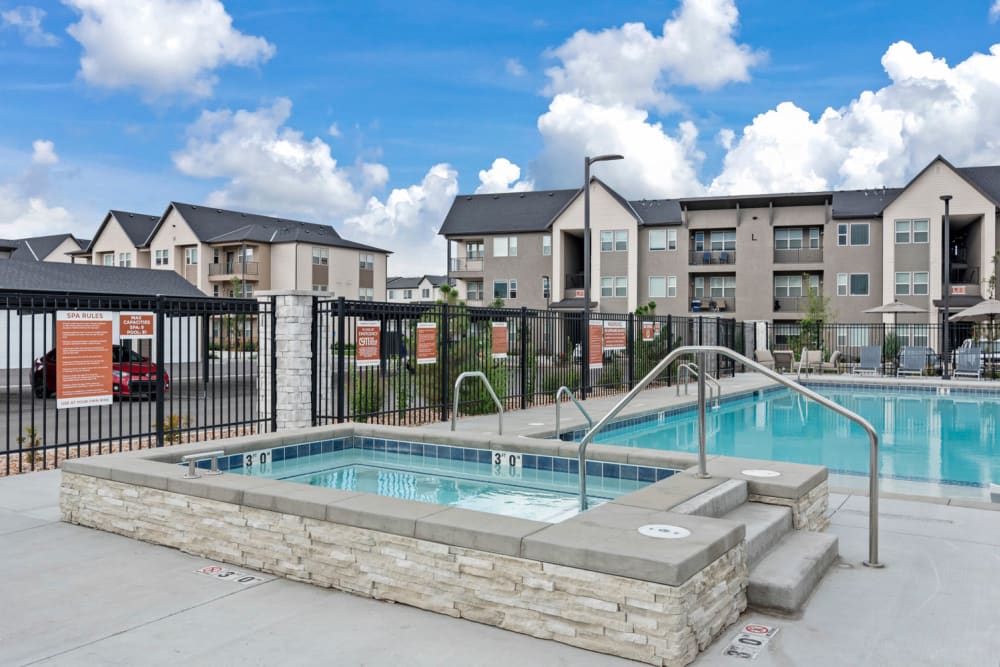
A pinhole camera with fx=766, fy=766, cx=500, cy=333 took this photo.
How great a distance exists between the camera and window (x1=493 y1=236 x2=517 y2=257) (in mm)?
50094

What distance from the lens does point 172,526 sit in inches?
236

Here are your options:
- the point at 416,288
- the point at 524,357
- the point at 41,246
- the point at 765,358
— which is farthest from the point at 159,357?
the point at 416,288

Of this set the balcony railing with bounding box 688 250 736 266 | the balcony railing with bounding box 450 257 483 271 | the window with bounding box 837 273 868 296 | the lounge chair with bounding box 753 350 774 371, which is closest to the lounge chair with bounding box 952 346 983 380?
the lounge chair with bounding box 753 350 774 371

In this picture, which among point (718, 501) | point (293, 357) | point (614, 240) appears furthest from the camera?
point (614, 240)

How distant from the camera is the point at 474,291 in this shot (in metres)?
54.5

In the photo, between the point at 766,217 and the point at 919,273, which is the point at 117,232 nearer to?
the point at 766,217

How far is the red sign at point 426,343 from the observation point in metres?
13.4

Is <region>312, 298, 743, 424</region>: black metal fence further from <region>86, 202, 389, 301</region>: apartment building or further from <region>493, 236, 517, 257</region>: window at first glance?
<region>86, 202, 389, 301</region>: apartment building

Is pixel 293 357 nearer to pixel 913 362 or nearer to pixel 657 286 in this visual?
pixel 913 362

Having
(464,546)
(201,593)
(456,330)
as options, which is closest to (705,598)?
(464,546)

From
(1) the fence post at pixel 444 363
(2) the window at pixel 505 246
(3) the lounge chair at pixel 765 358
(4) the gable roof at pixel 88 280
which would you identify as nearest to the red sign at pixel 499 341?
(1) the fence post at pixel 444 363

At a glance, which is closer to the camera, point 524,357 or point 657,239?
point 524,357

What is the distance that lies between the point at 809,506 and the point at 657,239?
4113 cm

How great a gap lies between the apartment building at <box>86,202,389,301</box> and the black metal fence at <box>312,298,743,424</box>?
3828 cm
